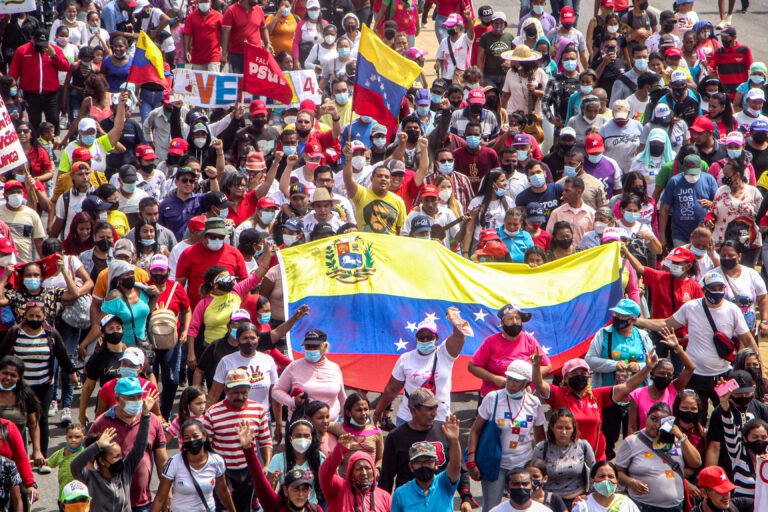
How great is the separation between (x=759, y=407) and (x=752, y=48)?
16.8 metres

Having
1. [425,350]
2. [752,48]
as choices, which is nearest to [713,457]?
[425,350]

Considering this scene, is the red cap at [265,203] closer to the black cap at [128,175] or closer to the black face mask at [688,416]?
the black cap at [128,175]

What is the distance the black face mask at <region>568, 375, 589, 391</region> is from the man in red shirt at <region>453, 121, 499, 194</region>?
570 centimetres

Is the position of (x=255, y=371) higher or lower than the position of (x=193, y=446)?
lower

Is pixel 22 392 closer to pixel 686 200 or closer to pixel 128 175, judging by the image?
pixel 128 175

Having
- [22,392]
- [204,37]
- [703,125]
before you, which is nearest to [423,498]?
[22,392]

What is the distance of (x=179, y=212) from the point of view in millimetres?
14805

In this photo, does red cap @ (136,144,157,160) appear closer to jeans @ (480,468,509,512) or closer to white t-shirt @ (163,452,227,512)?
white t-shirt @ (163,452,227,512)

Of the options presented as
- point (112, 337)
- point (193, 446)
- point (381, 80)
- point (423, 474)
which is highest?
point (381, 80)

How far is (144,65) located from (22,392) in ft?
26.0

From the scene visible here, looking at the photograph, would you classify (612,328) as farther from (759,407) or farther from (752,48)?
(752,48)

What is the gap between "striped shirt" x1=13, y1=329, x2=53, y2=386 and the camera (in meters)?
11.9

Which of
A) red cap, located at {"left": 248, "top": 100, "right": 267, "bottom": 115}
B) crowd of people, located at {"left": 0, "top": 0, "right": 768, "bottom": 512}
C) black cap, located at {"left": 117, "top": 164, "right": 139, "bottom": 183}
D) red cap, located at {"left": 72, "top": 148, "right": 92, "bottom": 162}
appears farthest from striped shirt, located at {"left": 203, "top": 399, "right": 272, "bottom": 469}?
red cap, located at {"left": 248, "top": 100, "right": 267, "bottom": 115}

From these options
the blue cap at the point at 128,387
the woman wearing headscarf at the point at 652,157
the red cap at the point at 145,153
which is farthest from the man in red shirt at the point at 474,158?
Answer: the blue cap at the point at 128,387
